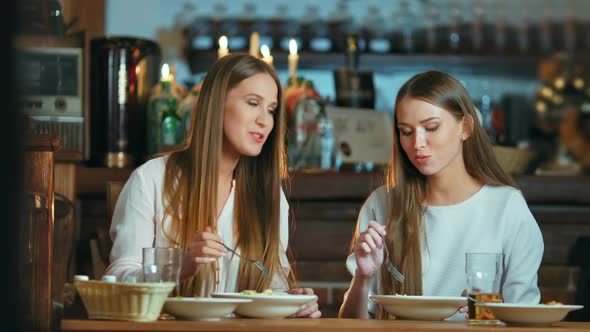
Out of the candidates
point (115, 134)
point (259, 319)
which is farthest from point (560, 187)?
point (259, 319)

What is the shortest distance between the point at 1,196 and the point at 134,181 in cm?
179

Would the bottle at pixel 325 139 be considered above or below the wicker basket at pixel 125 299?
above

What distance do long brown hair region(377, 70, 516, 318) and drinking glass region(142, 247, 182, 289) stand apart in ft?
2.65

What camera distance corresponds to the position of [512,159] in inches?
132

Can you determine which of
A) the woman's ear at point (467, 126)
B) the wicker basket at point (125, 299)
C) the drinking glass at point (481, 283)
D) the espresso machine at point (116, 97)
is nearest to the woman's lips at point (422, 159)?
the woman's ear at point (467, 126)

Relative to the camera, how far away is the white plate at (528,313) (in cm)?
153

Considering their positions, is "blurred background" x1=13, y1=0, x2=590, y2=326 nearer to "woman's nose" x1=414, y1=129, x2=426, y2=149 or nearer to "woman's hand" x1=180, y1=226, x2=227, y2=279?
"woman's hand" x1=180, y1=226, x2=227, y2=279

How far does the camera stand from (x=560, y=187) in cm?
321

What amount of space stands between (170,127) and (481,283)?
5.91 ft

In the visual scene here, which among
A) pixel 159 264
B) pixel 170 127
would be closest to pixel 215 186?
pixel 159 264

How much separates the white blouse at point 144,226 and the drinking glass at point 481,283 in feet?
2.40

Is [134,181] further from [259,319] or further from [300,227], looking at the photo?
[300,227]

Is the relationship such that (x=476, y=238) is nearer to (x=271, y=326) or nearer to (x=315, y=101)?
(x=271, y=326)

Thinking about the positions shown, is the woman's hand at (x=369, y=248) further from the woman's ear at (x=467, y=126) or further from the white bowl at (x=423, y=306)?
the woman's ear at (x=467, y=126)
